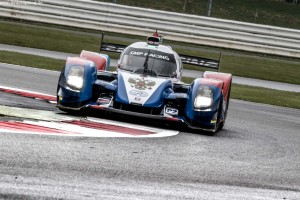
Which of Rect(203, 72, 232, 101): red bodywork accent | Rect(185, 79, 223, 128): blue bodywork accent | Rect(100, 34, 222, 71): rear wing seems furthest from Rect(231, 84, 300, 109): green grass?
Rect(185, 79, 223, 128): blue bodywork accent

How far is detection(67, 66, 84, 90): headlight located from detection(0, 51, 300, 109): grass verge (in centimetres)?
730

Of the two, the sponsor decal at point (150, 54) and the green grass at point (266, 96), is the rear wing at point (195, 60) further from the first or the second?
the green grass at point (266, 96)

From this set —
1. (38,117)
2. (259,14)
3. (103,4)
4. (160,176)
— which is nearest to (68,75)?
(38,117)

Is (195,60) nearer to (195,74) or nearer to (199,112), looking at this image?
(199,112)

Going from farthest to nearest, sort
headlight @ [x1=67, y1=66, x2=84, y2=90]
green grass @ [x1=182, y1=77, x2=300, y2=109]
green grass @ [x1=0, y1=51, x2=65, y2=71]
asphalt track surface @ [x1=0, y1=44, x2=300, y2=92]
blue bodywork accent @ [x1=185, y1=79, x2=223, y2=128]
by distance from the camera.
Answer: asphalt track surface @ [x1=0, y1=44, x2=300, y2=92]
green grass @ [x1=0, y1=51, x2=65, y2=71]
green grass @ [x1=182, y1=77, x2=300, y2=109]
headlight @ [x1=67, y1=66, x2=84, y2=90]
blue bodywork accent @ [x1=185, y1=79, x2=223, y2=128]

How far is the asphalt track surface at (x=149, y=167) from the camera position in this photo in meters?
5.87

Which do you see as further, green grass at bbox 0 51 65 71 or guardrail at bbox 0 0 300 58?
guardrail at bbox 0 0 300 58

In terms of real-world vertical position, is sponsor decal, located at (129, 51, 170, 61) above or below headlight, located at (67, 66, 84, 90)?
above

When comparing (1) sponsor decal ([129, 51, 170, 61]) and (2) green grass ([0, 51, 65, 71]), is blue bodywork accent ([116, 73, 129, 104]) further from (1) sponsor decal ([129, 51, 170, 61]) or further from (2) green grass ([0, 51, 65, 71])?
(2) green grass ([0, 51, 65, 71])

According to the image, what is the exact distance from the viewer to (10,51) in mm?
21172

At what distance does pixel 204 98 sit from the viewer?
10992 millimetres

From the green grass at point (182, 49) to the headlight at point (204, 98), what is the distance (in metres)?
12.2

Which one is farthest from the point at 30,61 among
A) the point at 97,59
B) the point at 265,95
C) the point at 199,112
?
the point at 199,112

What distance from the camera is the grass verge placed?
59.6ft
